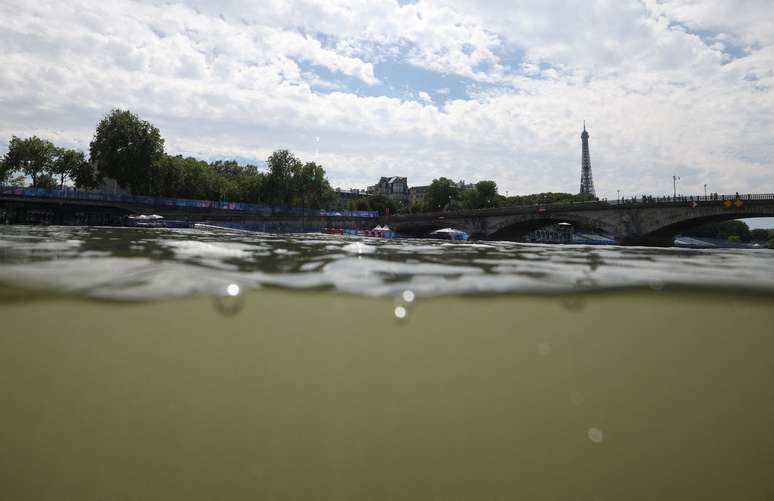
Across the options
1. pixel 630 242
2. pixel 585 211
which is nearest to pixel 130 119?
pixel 585 211

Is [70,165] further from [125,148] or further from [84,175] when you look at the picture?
[125,148]

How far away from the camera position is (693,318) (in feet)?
13.1

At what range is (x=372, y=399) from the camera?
2152 mm

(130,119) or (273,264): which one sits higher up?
(130,119)

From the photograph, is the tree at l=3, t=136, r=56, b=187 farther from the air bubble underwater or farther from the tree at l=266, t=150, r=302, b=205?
the air bubble underwater

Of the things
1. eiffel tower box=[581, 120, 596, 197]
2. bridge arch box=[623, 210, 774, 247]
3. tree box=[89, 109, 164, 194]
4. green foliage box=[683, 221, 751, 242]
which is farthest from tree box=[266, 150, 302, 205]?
green foliage box=[683, 221, 751, 242]

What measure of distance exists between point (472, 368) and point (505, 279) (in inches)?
142

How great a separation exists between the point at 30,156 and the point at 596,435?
85658mm

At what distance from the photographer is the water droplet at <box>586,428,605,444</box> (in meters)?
1.83

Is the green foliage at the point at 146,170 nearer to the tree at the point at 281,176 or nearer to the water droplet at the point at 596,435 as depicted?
the tree at the point at 281,176

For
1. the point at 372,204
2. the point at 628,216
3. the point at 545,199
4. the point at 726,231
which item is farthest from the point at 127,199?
the point at 726,231

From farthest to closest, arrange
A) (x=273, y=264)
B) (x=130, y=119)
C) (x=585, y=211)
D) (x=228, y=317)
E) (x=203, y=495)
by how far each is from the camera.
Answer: (x=130, y=119), (x=585, y=211), (x=273, y=264), (x=228, y=317), (x=203, y=495)

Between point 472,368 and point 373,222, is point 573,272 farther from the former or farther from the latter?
point 373,222

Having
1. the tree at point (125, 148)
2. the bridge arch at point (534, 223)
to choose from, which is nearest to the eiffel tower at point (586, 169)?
the bridge arch at point (534, 223)
